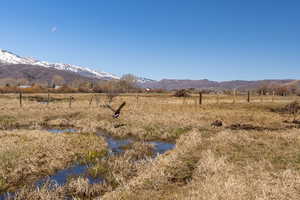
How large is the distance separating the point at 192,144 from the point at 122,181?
7.08 metres

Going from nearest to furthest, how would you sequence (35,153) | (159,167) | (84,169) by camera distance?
(159,167) → (84,169) → (35,153)

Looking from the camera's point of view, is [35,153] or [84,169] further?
[35,153]

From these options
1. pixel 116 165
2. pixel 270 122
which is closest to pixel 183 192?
pixel 116 165

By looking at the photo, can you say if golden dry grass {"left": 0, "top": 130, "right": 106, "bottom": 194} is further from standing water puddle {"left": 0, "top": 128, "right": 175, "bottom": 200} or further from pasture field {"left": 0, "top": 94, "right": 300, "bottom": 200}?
standing water puddle {"left": 0, "top": 128, "right": 175, "bottom": 200}

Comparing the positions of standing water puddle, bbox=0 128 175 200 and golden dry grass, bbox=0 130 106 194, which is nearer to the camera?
standing water puddle, bbox=0 128 175 200

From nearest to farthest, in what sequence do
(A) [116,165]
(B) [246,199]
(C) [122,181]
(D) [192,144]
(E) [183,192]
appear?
(B) [246,199] → (E) [183,192] → (C) [122,181] → (A) [116,165] → (D) [192,144]

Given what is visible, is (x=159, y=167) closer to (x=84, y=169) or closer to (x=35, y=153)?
(x=84, y=169)

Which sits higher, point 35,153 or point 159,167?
point 35,153

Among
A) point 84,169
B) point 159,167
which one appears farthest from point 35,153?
point 159,167

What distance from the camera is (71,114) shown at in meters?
32.2

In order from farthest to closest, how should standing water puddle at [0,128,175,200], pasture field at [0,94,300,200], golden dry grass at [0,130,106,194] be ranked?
golden dry grass at [0,130,106,194] < standing water puddle at [0,128,175,200] < pasture field at [0,94,300,200]

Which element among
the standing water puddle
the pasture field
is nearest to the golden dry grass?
the pasture field

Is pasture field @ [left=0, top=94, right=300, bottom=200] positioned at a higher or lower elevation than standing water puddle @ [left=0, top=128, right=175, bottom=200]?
higher

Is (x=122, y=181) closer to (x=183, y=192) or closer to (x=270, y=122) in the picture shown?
(x=183, y=192)
